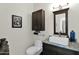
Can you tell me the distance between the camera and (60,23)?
2.19 meters

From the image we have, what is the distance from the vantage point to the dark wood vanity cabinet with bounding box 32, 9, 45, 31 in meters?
2.46

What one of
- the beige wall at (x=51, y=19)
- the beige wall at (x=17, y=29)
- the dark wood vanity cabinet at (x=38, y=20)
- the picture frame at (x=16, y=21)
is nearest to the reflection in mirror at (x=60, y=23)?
the beige wall at (x=51, y=19)

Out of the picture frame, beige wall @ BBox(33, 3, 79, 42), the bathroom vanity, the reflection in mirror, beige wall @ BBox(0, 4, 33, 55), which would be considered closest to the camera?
the bathroom vanity

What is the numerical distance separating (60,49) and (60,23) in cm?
67

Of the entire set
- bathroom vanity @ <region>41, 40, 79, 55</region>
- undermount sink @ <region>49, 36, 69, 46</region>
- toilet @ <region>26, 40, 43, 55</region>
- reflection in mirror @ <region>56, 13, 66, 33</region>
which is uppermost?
reflection in mirror @ <region>56, 13, 66, 33</region>

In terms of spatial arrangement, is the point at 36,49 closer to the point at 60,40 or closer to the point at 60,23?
the point at 60,40

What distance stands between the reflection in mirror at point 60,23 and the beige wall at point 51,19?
0.51ft

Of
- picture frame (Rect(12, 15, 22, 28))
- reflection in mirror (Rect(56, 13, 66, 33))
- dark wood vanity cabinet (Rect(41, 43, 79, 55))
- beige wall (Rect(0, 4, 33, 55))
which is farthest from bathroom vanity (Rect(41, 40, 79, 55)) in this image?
picture frame (Rect(12, 15, 22, 28))


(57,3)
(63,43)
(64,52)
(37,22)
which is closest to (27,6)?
(37,22)

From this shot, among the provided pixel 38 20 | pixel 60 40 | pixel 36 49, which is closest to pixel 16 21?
pixel 38 20

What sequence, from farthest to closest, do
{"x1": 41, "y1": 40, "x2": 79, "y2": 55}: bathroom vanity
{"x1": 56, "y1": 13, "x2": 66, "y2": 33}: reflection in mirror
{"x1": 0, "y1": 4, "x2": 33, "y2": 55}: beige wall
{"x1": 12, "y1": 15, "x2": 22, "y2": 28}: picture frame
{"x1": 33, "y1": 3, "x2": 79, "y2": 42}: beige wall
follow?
1. {"x1": 12, "y1": 15, "x2": 22, "y2": 28}: picture frame
2. {"x1": 0, "y1": 4, "x2": 33, "y2": 55}: beige wall
3. {"x1": 56, "y1": 13, "x2": 66, "y2": 33}: reflection in mirror
4. {"x1": 33, "y1": 3, "x2": 79, "y2": 42}: beige wall
5. {"x1": 41, "y1": 40, "x2": 79, "y2": 55}: bathroom vanity

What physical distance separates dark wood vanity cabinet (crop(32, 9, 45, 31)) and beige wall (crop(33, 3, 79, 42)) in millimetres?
126

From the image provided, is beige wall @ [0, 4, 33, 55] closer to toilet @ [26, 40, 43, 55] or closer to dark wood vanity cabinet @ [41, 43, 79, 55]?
toilet @ [26, 40, 43, 55]
